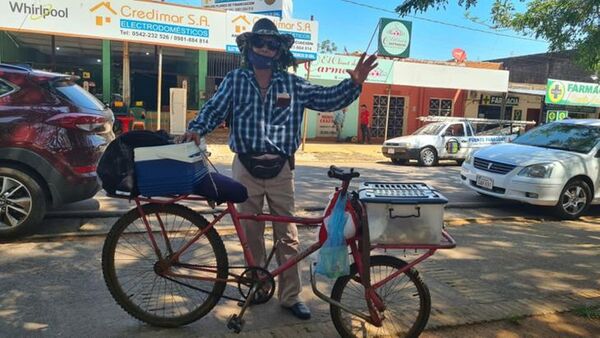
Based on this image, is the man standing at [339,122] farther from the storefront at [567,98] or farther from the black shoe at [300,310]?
the black shoe at [300,310]

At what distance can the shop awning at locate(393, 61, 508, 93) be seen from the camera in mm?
21750

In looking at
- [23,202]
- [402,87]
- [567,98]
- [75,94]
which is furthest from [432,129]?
[23,202]

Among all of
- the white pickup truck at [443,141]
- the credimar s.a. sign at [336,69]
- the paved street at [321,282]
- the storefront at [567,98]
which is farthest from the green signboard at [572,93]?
the paved street at [321,282]

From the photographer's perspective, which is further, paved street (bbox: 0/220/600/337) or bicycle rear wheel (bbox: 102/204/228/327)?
paved street (bbox: 0/220/600/337)

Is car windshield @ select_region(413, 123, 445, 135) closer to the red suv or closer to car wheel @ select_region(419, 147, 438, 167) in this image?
car wheel @ select_region(419, 147, 438, 167)

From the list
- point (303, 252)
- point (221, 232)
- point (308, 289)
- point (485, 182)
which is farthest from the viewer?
point (485, 182)

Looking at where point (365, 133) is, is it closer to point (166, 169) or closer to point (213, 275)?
point (213, 275)

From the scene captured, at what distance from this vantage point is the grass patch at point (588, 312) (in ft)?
12.9

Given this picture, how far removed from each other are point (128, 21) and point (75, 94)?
35.2 ft

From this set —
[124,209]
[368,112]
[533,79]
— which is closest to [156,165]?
[124,209]

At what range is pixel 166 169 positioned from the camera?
3.07 meters

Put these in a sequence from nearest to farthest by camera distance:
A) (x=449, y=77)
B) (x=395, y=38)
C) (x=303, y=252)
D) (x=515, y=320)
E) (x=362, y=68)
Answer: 1. (x=303, y=252)
2. (x=362, y=68)
3. (x=515, y=320)
4. (x=395, y=38)
5. (x=449, y=77)

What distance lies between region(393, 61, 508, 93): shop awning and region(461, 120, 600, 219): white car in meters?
13.3

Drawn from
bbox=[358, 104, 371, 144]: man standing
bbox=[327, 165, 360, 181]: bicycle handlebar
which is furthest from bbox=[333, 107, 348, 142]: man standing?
bbox=[327, 165, 360, 181]: bicycle handlebar
